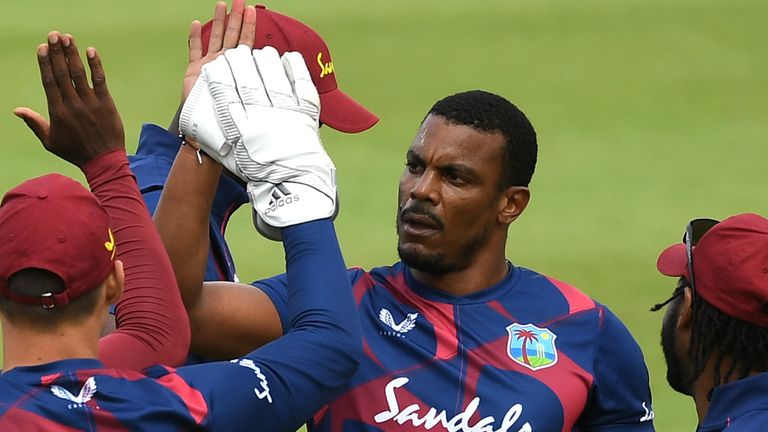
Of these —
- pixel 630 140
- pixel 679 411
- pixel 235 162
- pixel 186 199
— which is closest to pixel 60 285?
pixel 235 162

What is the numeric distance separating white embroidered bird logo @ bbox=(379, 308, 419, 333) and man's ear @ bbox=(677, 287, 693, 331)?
63 cm

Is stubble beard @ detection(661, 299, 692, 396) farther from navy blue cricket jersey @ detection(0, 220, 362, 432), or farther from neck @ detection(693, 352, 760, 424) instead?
navy blue cricket jersey @ detection(0, 220, 362, 432)

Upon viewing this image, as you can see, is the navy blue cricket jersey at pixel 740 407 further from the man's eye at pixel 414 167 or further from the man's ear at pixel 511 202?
the man's eye at pixel 414 167

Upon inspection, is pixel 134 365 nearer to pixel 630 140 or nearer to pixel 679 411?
pixel 679 411

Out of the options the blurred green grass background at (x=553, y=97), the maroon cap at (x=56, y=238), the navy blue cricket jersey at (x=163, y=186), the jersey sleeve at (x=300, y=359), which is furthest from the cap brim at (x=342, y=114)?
the blurred green grass background at (x=553, y=97)

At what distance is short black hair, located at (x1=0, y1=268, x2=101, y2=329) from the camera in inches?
94.3

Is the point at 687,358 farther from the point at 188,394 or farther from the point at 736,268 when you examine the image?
the point at 188,394

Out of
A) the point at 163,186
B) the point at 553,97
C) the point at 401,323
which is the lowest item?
the point at 553,97

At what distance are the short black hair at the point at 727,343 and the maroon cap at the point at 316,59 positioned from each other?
1317 mm

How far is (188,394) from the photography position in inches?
97.4

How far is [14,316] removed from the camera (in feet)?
7.91

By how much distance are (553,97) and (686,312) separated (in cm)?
614

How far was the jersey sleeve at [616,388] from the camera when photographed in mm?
3256

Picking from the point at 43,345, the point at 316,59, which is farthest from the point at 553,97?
the point at 43,345
